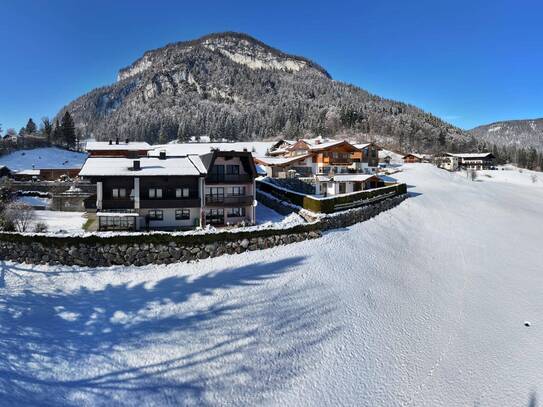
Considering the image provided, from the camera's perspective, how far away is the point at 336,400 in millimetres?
13203

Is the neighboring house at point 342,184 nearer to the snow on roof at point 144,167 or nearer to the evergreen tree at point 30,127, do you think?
the snow on roof at point 144,167

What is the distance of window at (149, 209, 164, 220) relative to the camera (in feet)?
96.1

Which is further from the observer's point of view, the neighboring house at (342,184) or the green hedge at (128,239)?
the neighboring house at (342,184)

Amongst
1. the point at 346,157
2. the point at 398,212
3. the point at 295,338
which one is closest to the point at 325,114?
the point at 346,157

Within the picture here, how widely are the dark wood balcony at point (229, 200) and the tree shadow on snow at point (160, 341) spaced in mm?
10842

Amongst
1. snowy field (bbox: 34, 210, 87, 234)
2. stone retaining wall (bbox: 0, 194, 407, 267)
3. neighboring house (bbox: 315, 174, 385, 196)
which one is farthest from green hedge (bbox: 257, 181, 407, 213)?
snowy field (bbox: 34, 210, 87, 234)

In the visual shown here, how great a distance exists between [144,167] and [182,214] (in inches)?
203

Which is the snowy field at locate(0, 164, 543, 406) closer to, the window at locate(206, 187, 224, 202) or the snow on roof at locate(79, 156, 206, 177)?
the window at locate(206, 187, 224, 202)

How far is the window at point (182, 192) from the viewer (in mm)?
29875

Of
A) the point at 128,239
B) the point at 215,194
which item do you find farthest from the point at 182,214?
the point at 128,239

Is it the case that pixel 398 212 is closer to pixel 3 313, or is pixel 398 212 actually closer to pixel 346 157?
pixel 346 157

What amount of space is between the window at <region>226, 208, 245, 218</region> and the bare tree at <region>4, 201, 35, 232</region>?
15966 mm

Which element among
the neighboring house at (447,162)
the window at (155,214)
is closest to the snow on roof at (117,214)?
the window at (155,214)

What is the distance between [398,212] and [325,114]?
141 meters
